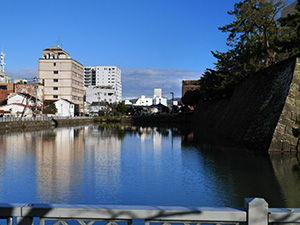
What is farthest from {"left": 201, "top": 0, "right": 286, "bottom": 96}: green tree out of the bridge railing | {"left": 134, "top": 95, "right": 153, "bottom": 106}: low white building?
{"left": 134, "top": 95, "right": 153, "bottom": 106}: low white building

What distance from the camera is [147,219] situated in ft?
11.9

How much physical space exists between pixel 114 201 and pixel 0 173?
631 centimetres

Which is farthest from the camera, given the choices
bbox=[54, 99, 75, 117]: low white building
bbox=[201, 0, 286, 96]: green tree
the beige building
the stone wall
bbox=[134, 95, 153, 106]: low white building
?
bbox=[134, 95, 153, 106]: low white building

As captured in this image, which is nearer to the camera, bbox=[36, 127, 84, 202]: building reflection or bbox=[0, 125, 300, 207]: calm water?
bbox=[0, 125, 300, 207]: calm water

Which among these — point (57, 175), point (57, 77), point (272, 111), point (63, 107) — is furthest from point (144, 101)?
point (57, 175)

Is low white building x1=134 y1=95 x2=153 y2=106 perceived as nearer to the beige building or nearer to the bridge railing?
the beige building

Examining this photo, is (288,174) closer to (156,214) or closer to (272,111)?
(272,111)

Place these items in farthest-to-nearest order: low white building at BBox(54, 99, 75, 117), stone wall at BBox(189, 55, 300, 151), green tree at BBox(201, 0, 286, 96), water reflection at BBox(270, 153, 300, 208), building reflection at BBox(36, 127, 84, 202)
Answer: low white building at BBox(54, 99, 75, 117) < green tree at BBox(201, 0, 286, 96) < stone wall at BBox(189, 55, 300, 151) < building reflection at BBox(36, 127, 84, 202) < water reflection at BBox(270, 153, 300, 208)

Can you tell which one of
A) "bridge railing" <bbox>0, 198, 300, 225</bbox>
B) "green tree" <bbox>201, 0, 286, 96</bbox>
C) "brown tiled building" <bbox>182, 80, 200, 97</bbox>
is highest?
"brown tiled building" <bbox>182, 80, 200, 97</bbox>

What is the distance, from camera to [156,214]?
358cm

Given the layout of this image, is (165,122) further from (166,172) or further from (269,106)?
(166,172)

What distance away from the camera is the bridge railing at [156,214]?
11.6 feet

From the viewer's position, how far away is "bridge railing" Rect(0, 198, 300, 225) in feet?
11.6

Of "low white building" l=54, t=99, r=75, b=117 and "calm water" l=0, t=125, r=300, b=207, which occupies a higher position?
"low white building" l=54, t=99, r=75, b=117
